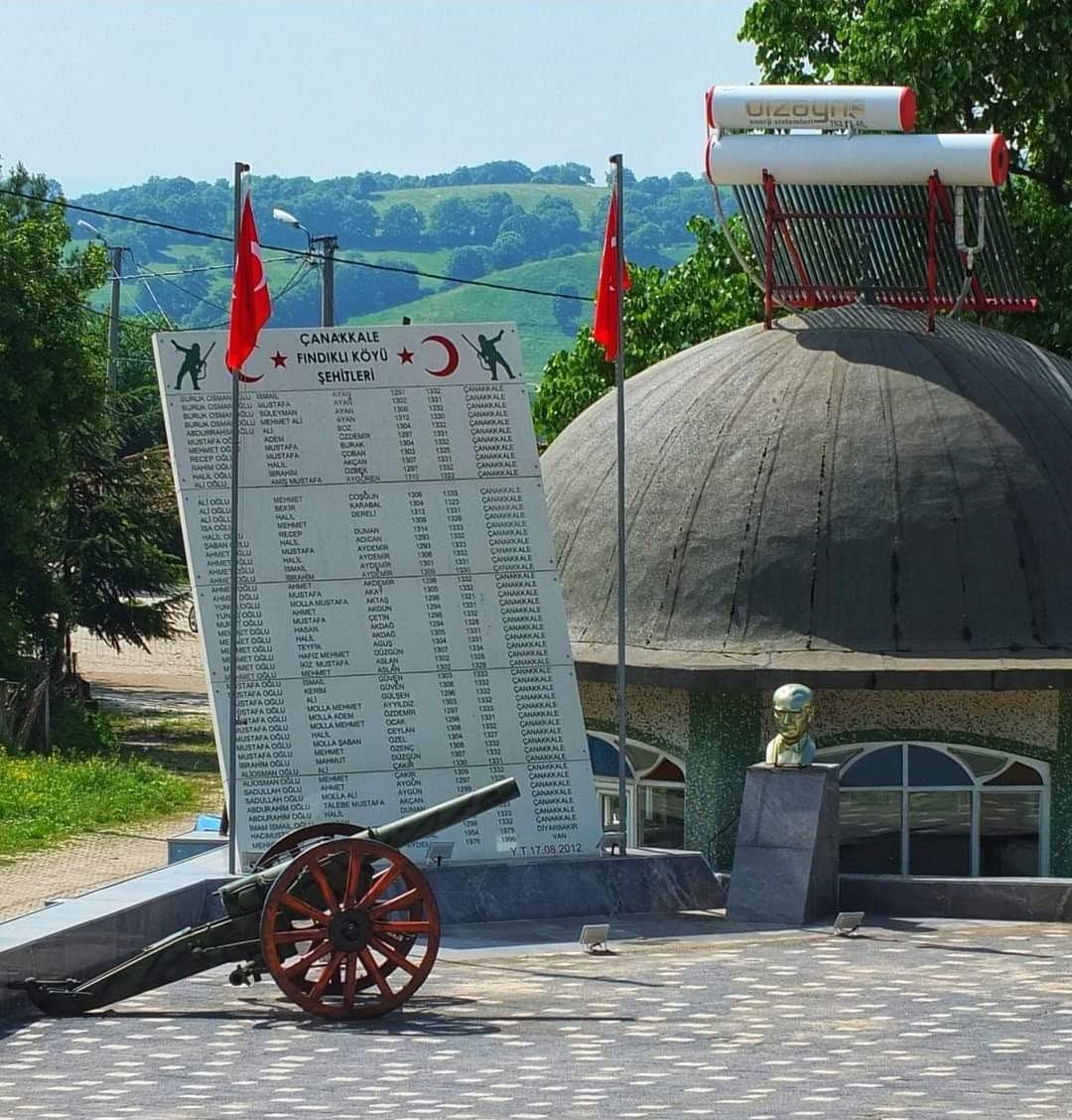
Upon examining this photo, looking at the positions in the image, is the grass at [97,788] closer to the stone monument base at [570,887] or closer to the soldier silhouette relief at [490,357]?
the stone monument base at [570,887]

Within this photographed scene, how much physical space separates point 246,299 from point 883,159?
7.79 m

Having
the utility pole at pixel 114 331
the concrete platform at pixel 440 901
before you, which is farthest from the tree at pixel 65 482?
the concrete platform at pixel 440 901

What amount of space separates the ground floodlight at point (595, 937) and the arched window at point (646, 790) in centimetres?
414

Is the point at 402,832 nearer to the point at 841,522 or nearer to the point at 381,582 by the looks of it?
the point at 381,582

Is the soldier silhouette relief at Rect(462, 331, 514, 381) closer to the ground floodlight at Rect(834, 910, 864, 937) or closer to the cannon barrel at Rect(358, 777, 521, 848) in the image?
the cannon barrel at Rect(358, 777, 521, 848)

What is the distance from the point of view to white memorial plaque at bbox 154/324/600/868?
55.5ft

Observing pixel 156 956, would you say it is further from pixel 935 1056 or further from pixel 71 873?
pixel 71 873

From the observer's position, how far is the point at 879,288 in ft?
75.0

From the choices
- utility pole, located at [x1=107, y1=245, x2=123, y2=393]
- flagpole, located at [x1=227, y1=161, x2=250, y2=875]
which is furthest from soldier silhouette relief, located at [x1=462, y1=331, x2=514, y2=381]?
utility pole, located at [x1=107, y1=245, x2=123, y2=393]

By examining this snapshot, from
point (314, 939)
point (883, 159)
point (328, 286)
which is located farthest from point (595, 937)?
point (328, 286)

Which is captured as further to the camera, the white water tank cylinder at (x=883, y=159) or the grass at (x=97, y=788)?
the grass at (x=97, y=788)

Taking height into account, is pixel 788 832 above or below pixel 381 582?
below

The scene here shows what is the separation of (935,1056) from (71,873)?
1394 centimetres

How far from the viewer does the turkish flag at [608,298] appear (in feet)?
58.1
